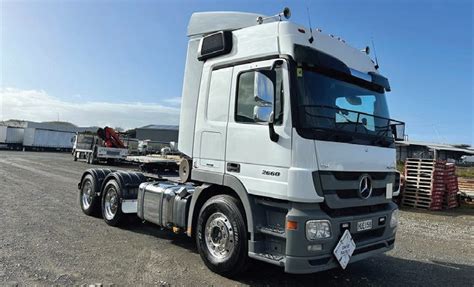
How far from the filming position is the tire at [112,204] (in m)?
7.92

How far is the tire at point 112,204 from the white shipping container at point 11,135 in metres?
52.9

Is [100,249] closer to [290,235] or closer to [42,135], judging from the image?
[290,235]

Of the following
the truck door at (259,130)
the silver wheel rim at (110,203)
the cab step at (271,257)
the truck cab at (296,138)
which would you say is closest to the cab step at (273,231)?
the truck cab at (296,138)

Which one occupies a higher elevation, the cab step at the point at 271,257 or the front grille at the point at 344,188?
the front grille at the point at 344,188

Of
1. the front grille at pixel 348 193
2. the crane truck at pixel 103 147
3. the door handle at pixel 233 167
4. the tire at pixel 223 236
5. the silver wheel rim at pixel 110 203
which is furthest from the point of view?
the crane truck at pixel 103 147

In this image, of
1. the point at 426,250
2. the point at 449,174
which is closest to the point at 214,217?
the point at 426,250

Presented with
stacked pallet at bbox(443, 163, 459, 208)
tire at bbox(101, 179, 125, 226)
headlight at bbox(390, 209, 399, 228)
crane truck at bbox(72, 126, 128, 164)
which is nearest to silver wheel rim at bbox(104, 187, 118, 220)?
tire at bbox(101, 179, 125, 226)

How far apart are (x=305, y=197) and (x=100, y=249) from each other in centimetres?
373

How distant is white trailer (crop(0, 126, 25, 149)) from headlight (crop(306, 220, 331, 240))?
58.1 meters

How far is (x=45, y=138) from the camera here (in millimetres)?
54281

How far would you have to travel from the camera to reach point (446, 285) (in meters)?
5.66

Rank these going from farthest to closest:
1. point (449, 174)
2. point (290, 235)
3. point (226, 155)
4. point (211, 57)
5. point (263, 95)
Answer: point (449, 174), point (211, 57), point (226, 155), point (263, 95), point (290, 235)

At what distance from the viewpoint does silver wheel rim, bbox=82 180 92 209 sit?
909 centimetres

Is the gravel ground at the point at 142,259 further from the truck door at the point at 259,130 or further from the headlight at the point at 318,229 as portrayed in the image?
the truck door at the point at 259,130
